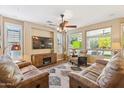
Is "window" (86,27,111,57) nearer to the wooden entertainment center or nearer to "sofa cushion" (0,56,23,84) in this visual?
the wooden entertainment center

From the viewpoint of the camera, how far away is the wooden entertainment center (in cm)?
552

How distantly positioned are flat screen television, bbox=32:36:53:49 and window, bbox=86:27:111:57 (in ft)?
7.63

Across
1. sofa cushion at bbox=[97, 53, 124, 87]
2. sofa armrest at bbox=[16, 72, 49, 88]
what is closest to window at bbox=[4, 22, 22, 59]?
sofa armrest at bbox=[16, 72, 49, 88]

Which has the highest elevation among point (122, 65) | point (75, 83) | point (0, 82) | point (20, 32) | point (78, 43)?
point (20, 32)

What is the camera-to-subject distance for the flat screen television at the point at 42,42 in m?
5.87

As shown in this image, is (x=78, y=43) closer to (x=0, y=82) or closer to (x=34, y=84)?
(x=34, y=84)

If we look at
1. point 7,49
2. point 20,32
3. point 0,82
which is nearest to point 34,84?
point 0,82

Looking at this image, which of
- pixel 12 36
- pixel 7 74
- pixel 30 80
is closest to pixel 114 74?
pixel 30 80

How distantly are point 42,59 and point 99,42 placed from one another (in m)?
3.21

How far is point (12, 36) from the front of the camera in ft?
16.1

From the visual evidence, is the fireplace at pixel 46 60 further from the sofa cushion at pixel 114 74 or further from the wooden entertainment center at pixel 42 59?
the sofa cushion at pixel 114 74
